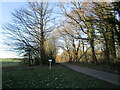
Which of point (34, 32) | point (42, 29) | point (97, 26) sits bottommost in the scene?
point (97, 26)

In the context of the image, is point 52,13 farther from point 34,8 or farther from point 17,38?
point 17,38

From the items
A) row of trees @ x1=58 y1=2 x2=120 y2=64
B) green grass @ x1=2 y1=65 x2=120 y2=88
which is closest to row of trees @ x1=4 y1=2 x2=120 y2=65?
row of trees @ x1=58 y1=2 x2=120 y2=64

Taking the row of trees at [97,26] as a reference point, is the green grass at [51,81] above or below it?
below

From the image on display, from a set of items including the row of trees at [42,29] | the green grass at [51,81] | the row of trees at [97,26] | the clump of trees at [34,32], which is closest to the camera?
the green grass at [51,81]

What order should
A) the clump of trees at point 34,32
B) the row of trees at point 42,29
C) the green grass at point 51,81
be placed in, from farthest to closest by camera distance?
the clump of trees at point 34,32, the row of trees at point 42,29, the green grass at point 51,81

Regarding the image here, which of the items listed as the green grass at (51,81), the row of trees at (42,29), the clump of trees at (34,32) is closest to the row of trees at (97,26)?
the row of trees at (42,29)

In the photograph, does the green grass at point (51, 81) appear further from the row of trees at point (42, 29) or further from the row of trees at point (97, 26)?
the row of trees at point (42, 29)

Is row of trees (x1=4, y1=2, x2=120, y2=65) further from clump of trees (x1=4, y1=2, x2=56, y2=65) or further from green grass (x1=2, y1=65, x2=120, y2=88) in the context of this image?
green grass (x1=2, y1=65, x2=120, y2=88)

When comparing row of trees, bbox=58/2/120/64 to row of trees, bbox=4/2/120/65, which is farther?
row of trees, bbox=4/2/120/65

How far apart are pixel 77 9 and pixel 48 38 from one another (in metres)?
3.29

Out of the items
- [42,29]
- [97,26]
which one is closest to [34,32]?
[42,29]

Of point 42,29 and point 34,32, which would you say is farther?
point 42,29

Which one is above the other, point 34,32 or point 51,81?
point 34,32

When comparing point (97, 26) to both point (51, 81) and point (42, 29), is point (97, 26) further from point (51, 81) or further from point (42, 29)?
point (42, 29)
